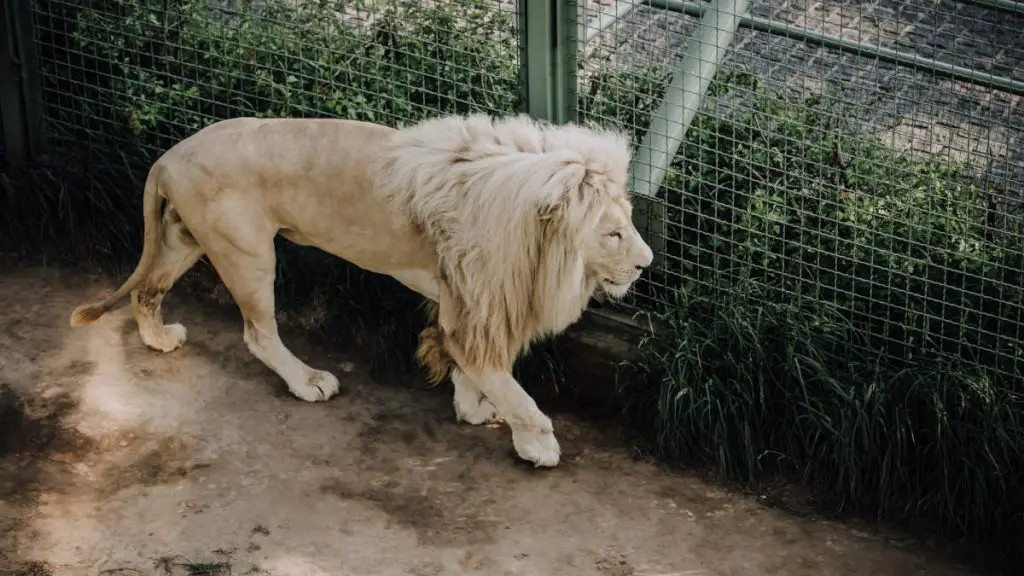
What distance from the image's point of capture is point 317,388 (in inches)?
231

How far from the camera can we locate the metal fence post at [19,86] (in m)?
6.64

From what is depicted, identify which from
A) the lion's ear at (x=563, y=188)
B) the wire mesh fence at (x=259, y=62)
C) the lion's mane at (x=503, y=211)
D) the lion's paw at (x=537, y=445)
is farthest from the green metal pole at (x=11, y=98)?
the lion's ear at (x=563, y=188)

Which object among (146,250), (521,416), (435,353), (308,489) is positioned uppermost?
(146,250)

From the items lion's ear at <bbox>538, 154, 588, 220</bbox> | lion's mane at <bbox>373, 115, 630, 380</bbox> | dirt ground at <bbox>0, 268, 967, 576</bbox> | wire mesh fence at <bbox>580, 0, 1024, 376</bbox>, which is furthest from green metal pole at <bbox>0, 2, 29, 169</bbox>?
lion's ear at <bbox>538, 154, 588, 220</bbox>

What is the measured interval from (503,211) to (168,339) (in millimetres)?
1794

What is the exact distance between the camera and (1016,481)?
5031mm

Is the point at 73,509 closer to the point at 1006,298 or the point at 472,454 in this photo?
the point at 472,454

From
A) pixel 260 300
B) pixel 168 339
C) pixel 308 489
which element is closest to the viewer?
pixel 308 489

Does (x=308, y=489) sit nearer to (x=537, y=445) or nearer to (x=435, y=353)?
(x=435, y=353)

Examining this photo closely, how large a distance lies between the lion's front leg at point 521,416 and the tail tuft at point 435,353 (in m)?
0.10

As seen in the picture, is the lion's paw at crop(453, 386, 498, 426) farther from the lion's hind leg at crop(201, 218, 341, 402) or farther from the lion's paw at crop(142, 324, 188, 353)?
the lion's paw at crop(142, 324, 188, 353)

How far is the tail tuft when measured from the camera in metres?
5.46

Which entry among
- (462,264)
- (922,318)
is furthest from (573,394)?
(922,318)

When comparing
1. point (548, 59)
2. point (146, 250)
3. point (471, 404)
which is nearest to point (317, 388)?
point (471, 404)
